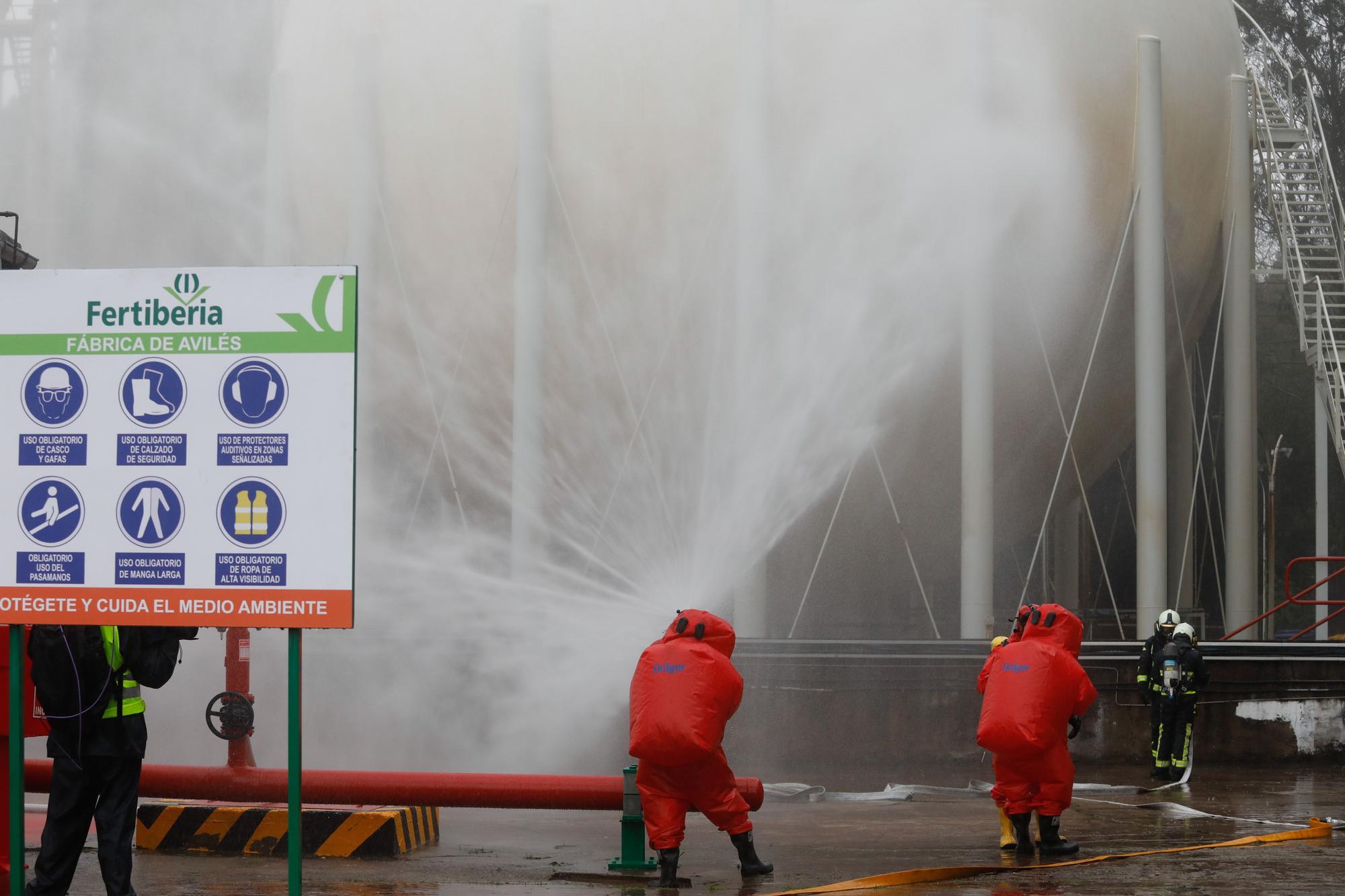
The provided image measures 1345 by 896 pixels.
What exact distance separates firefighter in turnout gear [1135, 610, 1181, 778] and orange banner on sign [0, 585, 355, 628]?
33.0ft

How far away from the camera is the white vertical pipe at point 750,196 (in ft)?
47.6

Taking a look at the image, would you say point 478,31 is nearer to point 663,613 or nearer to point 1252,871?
point 663,613

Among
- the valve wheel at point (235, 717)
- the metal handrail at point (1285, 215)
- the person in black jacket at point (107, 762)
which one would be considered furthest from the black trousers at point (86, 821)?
the metal handrail at point (1285, 215)

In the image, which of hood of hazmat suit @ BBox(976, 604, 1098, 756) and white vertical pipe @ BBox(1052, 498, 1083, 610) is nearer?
hood of hazmat suit @ BBox(976, 604, 1098, 756)

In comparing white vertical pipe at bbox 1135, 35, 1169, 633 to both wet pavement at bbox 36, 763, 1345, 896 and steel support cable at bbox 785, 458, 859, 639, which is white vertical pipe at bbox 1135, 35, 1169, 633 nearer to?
steel support cable at bbox 785, 458, 859, 639

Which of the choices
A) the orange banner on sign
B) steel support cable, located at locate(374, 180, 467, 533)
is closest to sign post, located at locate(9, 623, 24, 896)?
the orange banner on sign

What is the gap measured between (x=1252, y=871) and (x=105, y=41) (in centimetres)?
1462

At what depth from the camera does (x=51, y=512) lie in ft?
17.2

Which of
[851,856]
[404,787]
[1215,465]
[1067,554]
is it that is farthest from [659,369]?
[1067,554]

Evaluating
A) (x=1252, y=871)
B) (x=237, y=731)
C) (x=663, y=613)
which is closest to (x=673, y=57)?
(x=663, y=613)

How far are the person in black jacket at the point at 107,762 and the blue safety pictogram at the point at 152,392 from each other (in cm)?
104

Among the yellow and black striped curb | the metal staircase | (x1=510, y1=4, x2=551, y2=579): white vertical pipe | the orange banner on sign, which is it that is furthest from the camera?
the metal staircase

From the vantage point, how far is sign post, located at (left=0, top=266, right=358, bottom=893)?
16.5 feet

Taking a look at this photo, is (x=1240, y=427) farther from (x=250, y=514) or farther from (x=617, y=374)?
(x=250, y=514)
